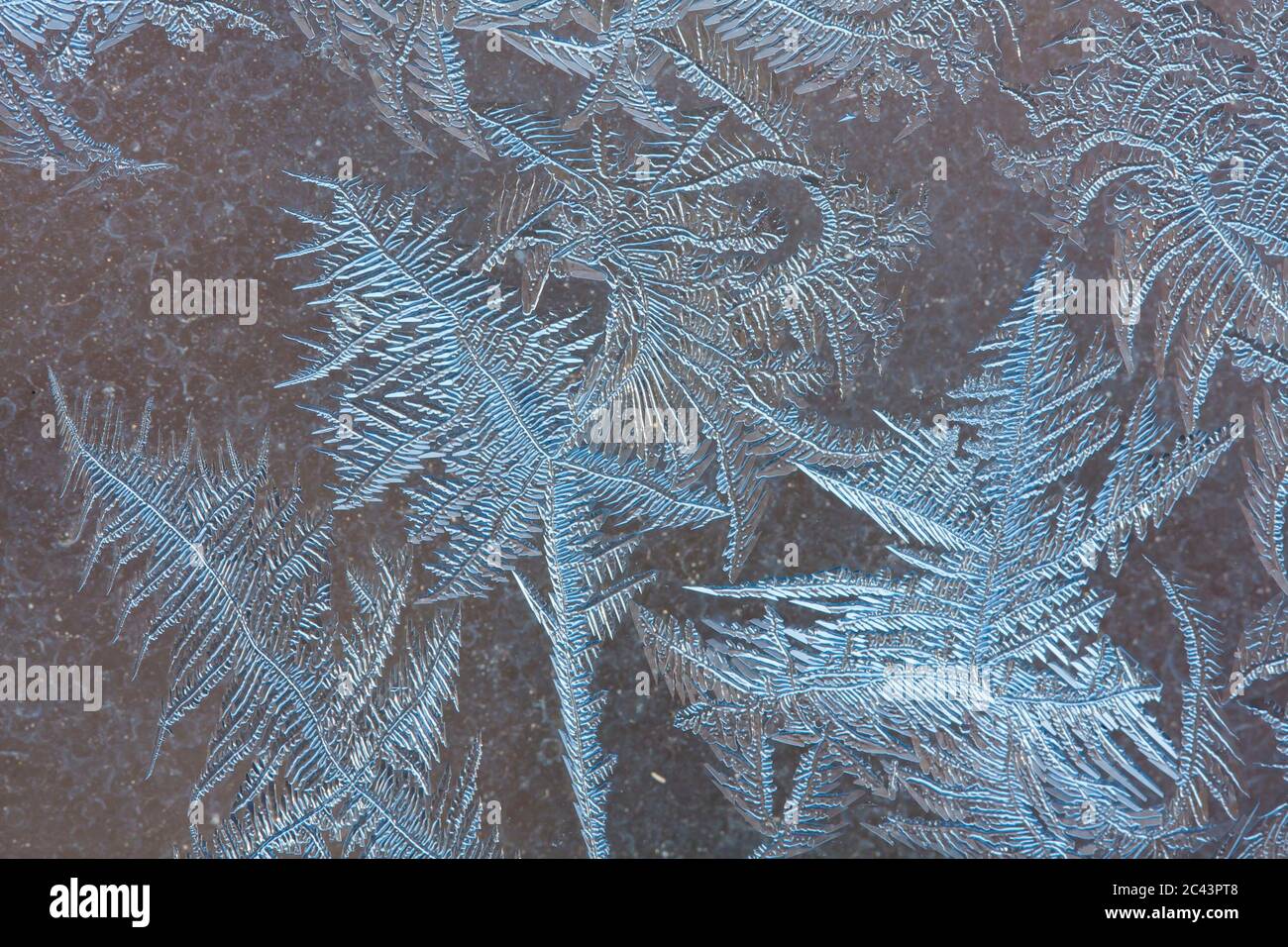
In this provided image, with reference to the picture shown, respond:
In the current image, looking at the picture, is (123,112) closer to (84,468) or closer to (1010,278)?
(84,468)

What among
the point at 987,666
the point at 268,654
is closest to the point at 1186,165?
the point at 987,666

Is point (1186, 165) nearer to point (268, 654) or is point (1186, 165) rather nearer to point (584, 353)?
point (584, 353)

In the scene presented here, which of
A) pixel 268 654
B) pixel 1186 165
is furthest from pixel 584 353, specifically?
pixel 1186 165

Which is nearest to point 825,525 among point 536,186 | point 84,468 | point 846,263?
point 846,263

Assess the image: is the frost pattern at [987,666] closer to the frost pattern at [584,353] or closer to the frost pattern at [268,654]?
the frost pattern at [584,353]

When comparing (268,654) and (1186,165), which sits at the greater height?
(1186,165)

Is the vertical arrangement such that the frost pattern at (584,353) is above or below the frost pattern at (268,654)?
above

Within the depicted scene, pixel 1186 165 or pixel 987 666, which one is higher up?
pixel 1186 165

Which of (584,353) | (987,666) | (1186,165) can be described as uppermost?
(1186,165)

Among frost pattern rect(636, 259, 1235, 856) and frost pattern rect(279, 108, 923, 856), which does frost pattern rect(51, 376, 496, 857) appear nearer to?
frost pattern rect(279, 108, 923, 856)

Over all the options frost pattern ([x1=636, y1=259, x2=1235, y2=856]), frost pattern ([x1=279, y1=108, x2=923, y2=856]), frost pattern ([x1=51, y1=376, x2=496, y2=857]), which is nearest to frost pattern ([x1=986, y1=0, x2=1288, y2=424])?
frost pattern ([x1=636, y1=259, x2=1235, y2=856])

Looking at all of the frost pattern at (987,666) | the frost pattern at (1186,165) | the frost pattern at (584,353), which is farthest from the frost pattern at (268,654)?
the frost pattern at (1186,165)
